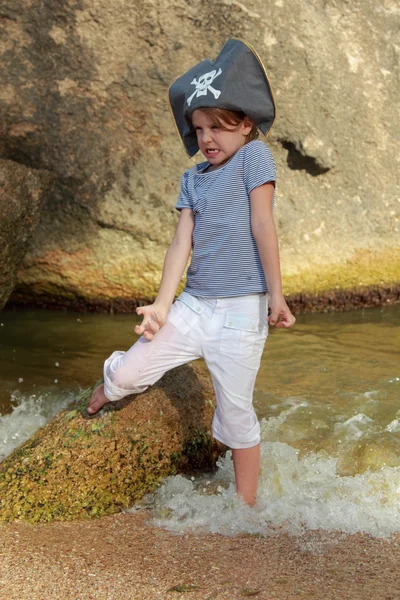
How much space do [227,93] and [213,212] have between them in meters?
0.43

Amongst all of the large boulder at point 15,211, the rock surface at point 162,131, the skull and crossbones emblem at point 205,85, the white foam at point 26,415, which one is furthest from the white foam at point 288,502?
the rock surface at point 162,131

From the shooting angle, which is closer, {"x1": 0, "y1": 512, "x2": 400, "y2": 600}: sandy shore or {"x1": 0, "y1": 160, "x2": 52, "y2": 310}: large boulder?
{"x1": 0, "y1": 512, "x2": 400, "y2": 600}: sandy shore

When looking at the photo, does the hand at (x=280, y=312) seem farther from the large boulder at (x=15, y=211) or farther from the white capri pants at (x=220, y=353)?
the large boulder at (x=15, y=211)

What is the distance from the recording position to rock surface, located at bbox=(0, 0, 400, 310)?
5.46 metres

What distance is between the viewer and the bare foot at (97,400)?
3.07 m

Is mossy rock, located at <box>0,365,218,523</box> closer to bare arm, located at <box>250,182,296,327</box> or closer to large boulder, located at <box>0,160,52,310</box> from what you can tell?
bare arm, located at <box>250,182,296,327</box>

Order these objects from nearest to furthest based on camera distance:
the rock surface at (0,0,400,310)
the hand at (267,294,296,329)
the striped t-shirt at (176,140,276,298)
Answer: the hand at (267,294,296,329) < the striped t-shirt at (176,140,276,298) < the rock surface at (0,0,400,310)

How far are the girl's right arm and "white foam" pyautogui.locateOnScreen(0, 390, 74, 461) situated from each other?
3.48ft

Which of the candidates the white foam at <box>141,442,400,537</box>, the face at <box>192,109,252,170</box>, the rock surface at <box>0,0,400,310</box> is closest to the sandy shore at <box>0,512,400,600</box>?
the white foam at <box>141,442,400,537</box>

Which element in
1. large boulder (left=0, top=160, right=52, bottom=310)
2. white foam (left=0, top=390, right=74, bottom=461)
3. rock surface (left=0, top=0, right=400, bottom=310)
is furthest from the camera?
rock surface (left=0, top=0, right=400, bottom=310)

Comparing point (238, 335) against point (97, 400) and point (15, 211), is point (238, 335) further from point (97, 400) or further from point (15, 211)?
point (15, 211)

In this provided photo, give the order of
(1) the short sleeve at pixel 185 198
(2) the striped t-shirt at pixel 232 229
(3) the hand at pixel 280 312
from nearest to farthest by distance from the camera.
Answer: (3) the hand at pixel 280 312, (2) the striped t-shirt at pixel 232 229, (1) the short sleeve at pixel 185 198

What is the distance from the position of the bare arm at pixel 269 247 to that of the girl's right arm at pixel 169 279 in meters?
0.28

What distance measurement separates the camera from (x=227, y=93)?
282 cm
